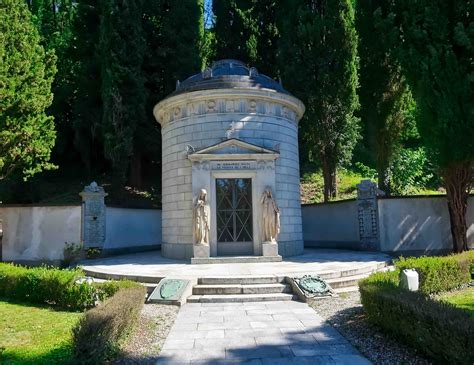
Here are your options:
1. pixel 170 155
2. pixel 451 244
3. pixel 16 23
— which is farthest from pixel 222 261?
pixel 16 23

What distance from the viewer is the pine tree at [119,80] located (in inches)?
805

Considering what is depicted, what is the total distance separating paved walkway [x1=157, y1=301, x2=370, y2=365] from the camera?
532cm

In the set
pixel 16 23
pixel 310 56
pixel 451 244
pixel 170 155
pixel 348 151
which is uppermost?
pixel 310 56

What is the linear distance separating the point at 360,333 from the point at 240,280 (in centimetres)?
381

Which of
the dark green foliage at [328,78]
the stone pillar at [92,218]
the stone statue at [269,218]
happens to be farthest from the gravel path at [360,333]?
the dark green foliage at [328,78]

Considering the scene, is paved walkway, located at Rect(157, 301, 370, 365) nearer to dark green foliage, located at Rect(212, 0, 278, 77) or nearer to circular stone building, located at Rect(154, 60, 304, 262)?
circular stone building, located at Rect(154, 60, 304, 262)

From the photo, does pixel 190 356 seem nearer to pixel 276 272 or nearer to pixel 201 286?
pixel 201 286

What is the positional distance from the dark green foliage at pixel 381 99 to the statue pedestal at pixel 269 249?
1081cm

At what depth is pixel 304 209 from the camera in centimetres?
1952

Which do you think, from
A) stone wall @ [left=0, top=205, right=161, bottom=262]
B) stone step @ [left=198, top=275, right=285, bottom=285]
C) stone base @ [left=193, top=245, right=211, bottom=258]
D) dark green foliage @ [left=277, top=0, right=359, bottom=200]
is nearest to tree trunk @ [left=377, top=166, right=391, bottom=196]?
dark green foliage @ [left=277, top=0, right=359, bottom=200]

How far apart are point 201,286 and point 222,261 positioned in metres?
3.38

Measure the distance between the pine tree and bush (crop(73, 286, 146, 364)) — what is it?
51.4 feet

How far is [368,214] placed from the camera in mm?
15469

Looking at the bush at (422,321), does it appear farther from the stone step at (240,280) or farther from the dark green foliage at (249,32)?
the dark green foliage at (249,32)
